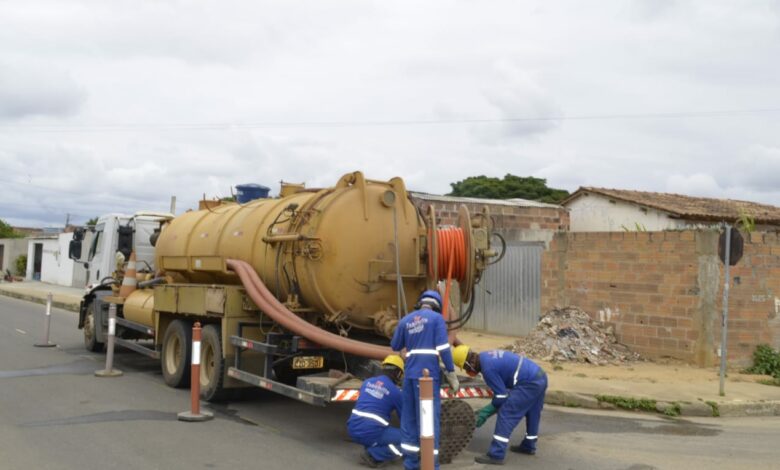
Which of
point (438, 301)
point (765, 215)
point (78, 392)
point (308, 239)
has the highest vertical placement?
point (765, 215)

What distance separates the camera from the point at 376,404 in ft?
21.9

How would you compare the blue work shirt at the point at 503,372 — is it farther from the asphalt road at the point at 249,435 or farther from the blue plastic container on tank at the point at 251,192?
the blue plastic container on tank at the point at 251,192

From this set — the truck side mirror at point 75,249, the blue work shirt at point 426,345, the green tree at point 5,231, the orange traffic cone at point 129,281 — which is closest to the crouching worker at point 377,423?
the blue work shirt at point 426,345

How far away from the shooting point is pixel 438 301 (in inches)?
264

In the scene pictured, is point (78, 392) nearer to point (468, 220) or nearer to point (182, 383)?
point (182, 383)

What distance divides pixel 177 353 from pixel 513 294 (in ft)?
27.4

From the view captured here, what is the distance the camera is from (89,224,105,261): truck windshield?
47.7ft

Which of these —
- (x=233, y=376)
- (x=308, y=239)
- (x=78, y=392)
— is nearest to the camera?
(x=308, y=239)

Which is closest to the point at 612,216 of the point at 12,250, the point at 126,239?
the point at 126,239

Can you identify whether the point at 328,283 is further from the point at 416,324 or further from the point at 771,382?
the point at 771,382

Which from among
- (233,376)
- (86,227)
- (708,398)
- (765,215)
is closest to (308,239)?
(233,376)

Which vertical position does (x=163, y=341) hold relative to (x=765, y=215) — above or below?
below

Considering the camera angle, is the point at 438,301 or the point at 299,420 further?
the point at 299,420

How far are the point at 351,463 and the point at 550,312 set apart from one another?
8.42 metres
